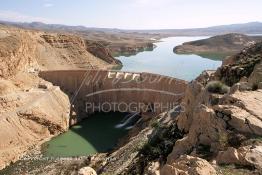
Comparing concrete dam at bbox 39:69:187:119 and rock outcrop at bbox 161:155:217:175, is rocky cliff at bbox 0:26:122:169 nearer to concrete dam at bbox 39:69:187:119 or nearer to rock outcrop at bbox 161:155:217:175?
concrete dam at bbox 39:69:187:119

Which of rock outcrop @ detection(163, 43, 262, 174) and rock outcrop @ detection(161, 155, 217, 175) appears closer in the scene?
rock outcrop @ detection(161, 155, 217, 175)

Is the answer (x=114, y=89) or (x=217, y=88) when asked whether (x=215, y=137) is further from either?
(x=114, y=89)

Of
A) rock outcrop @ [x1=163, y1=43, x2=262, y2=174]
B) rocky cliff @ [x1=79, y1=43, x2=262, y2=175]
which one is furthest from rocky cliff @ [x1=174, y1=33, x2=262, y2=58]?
rock outcrop @ [x1=163, y1=43, x2=262, y2=174]

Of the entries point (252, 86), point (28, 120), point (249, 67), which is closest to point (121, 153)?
point (249, 67)

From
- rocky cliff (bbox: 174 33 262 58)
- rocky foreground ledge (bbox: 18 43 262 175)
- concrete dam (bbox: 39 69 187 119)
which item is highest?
rocky foreground ledge (bbox: 18 43 262 175)

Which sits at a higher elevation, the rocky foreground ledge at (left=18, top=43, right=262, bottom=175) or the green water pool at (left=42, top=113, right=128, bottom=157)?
the rocky foreground ledge at (left=18, top=43, right=262, bottom=175)

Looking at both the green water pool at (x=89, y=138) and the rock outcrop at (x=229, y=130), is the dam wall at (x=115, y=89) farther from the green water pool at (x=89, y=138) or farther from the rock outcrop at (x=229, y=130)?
the rock outcrop at (x=229, y=130)

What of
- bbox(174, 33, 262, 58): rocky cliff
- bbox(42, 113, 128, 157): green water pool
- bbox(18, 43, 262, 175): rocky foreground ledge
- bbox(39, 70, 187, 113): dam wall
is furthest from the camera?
bbox(174, 33, 262, 58): rocky cliff

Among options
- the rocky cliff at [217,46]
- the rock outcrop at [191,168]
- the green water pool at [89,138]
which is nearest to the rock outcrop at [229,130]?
the rock outcrop at [191,168]
